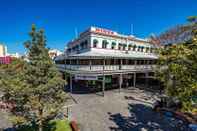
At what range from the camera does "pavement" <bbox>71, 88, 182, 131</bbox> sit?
11.4 metres

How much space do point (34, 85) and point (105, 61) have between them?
14658 mm

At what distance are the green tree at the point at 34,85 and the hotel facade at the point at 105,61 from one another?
32.6ft

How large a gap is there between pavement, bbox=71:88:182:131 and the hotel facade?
12.2 feet

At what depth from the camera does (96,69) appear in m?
19.5

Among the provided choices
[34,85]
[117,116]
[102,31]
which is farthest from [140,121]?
[102,31]

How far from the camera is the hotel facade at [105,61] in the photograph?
19.3 m

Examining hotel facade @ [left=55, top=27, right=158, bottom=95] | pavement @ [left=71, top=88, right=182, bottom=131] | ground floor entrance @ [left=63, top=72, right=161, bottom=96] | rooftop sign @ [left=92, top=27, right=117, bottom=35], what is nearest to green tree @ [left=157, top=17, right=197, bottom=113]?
pavement @ [left=71, top=88, right=182, bottom=131]

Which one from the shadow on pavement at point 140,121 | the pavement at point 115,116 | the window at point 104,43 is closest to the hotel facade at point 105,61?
the window at point 104,43

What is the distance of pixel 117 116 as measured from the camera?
1350 centimetres

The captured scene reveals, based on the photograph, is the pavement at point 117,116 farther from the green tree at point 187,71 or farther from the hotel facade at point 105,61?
the green tree at point 187,71

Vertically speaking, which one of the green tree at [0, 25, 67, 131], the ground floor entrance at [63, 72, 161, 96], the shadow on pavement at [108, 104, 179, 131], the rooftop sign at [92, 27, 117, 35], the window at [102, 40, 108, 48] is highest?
the rooftop sign at [92, 27, 117, 35]

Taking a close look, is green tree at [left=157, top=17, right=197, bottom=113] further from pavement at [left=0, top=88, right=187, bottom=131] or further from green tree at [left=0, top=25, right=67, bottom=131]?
green tree at [left=0, top=25, right=67, bottom=131]

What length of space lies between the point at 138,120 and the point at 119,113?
2184 millimetres

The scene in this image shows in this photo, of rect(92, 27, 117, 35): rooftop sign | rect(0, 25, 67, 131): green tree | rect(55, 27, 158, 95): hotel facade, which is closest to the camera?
rect(0, 25, 67, 131): green tree
